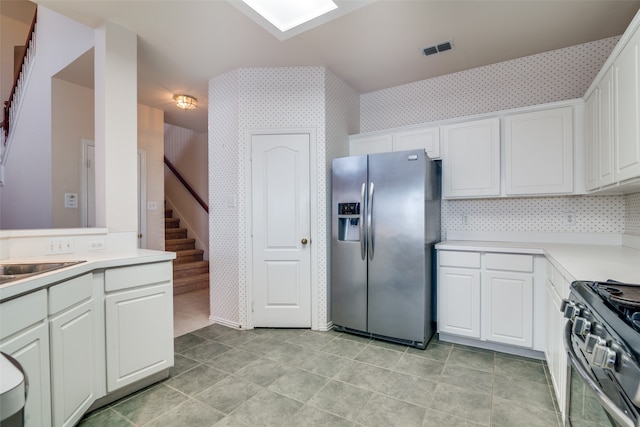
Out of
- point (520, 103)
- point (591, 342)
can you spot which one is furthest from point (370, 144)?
point (591, 342)

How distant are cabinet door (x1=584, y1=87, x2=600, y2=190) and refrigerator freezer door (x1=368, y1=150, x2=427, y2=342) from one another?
3.89 ft

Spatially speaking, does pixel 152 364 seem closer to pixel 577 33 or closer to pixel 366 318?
pixel 366 318

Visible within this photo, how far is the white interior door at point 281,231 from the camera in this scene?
123 inches

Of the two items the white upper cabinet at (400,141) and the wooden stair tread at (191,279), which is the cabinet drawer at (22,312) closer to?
the white upper cabinet at (400,141)

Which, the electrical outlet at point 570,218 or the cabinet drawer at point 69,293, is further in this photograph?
the electrical outlet at point 570,218

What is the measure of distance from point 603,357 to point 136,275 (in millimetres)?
2234

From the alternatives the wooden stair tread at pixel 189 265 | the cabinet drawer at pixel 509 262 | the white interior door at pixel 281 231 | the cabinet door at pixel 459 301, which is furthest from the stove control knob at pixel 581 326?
the wooden stair tread at pixel 189 265

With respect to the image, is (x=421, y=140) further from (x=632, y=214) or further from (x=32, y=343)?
(x=32, y=343)

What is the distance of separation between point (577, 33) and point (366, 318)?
3.09 metres

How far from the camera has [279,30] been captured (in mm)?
2139

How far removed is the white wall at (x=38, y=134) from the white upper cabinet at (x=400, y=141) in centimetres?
286

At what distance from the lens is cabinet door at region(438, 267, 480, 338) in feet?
8.48

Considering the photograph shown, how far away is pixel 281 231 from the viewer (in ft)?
10.3

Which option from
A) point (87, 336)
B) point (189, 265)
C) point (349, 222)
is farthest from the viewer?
point (189, 265)
